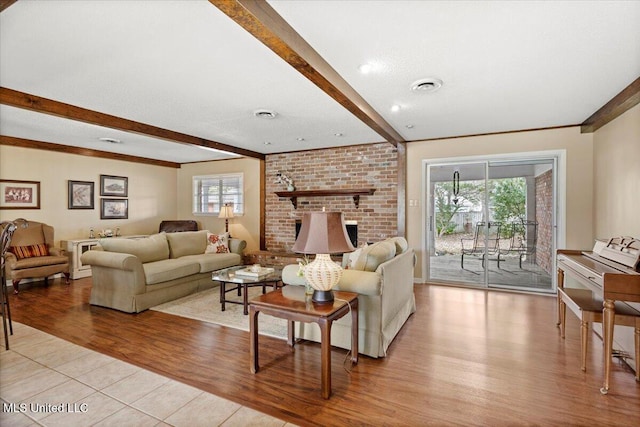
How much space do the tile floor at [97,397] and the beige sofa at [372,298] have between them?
0.99 meters

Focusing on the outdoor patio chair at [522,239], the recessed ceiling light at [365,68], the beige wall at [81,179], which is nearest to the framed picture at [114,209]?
the beige wall at [81,179]

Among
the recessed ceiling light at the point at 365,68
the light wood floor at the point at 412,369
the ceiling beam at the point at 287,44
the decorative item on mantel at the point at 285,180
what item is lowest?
the light wood floor at the point at 412,369

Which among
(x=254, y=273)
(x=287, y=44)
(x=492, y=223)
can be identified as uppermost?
(x=287, y=44)

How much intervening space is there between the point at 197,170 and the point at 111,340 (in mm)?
5198

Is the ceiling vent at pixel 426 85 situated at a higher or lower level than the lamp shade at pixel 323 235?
higher

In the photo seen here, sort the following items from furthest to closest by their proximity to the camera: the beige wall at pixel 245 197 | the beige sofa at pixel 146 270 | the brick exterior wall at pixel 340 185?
the beige wall at pixel 245 197
the brick exterior wall at pixel 340 185
the beige sofa at pixel 146 270

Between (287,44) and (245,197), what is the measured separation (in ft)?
16.9

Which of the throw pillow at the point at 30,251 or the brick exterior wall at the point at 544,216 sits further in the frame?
the throw pillow at the point at 30,251

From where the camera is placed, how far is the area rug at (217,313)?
3.23 meters

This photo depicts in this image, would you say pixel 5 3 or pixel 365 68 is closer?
pixel 5 3

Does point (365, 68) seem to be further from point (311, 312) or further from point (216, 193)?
point (216, 193)

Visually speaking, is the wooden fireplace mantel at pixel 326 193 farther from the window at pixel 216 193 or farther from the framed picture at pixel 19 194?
the framed picture at pixel 19 194

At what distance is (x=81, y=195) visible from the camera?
590 cm

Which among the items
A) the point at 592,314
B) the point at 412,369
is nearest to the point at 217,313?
the point at 412,369
